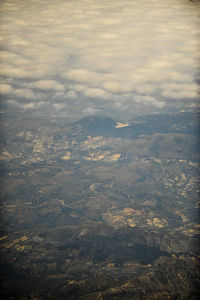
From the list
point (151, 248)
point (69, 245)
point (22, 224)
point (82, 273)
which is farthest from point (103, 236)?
point (22, 224)

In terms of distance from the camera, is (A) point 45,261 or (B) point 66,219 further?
(B) point 66,219

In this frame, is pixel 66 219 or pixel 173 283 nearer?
pixel 173 283

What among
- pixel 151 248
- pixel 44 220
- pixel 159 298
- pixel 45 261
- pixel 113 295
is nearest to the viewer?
pixel 159 298

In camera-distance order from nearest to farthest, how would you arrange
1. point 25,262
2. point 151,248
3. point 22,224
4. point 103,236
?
point 25,262 → point 151,248 → point 103,236 → point 22,224

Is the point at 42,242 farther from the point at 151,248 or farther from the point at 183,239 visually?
the point at 183,239

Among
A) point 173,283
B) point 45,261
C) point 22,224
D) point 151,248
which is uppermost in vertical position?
point 173,283

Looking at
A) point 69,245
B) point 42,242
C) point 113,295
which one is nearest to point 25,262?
point 42,242

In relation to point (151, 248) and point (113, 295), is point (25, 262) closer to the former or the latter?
point (113, 295)

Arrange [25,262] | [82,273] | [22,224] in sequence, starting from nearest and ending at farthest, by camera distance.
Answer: [82,273]
[25,262]
[22,224]

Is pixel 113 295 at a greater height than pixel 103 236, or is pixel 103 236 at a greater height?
pixel 113 295
